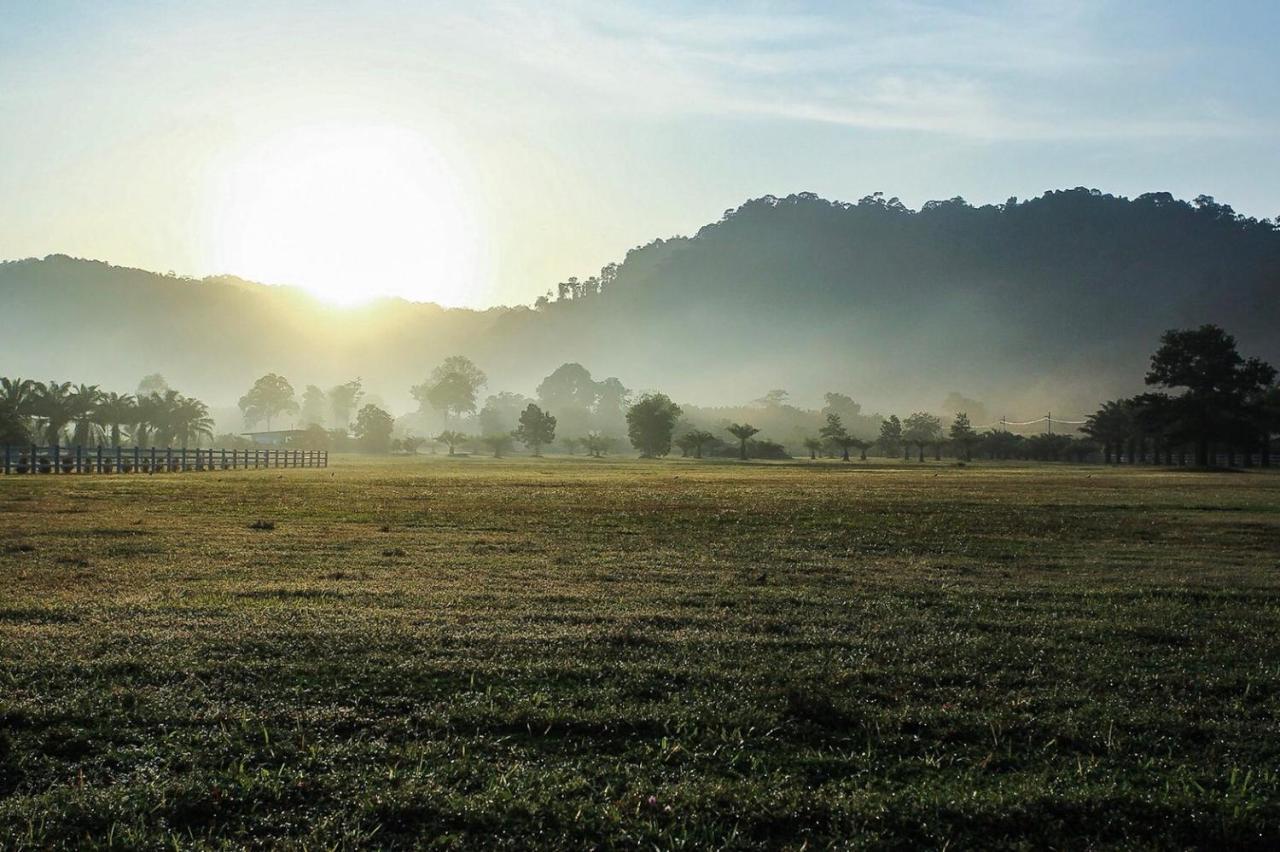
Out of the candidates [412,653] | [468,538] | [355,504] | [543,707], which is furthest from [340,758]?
[355,504]

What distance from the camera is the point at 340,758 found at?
772cm

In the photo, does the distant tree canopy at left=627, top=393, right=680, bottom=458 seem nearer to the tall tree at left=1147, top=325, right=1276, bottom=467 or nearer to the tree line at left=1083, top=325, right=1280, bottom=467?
the tree line at left=1083, top=325, right=1280, bottom=467

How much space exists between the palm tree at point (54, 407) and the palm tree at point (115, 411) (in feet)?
62.2

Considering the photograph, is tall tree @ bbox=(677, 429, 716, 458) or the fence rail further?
tall tree @ bbox=(677, 429, 716, 458)

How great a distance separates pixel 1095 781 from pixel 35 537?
23.2 m

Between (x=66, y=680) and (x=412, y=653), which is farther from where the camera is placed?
(x=412, y=653)

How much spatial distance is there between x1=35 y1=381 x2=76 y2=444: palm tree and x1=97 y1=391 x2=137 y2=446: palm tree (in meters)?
19.0

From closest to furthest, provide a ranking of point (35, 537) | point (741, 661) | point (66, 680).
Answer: point (66, 680) → point (741, 661) → point (35, 537)

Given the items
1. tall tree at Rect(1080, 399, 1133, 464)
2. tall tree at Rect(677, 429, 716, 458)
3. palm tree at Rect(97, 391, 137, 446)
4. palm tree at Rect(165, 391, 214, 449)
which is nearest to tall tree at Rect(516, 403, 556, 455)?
tall tree at Rect(677, 429, 716, 458)

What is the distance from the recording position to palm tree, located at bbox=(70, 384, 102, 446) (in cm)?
9412

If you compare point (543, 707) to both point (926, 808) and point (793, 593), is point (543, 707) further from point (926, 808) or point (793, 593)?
point (793, 593)

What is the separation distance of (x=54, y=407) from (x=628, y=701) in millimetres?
100491

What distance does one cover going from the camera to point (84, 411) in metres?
94.7

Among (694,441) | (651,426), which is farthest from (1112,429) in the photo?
(651,426)
